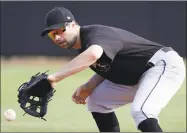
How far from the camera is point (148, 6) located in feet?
54.7

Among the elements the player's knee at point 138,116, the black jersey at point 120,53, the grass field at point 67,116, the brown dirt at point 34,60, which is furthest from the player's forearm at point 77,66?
the brown dirt at point 34,60

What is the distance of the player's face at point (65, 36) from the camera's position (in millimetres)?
4461

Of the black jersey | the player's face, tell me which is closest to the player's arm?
the black jersey

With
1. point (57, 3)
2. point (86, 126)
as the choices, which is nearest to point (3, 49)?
point (57, 3)

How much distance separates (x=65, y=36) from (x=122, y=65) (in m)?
0.58

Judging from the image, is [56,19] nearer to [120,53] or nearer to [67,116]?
[120,53]

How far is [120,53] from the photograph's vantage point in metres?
4.66

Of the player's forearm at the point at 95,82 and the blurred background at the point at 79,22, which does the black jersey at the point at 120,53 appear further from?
the blurred background at the point at 79,22

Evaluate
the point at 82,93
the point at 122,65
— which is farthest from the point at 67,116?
the point at 122,65

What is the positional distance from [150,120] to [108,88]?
3.01 feet

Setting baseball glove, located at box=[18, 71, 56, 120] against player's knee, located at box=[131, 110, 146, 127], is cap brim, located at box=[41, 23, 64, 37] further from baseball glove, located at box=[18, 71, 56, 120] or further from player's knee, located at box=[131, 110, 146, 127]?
player's knee, located at box=[131, 110, 146, 127]

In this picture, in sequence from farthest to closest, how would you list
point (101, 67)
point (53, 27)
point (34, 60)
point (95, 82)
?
1. point (34, 60)
2. point (95, 82)
3. point (101, 67)
4. point (53, 27)

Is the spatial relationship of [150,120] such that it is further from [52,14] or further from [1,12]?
[1,12]

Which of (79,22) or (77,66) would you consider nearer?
(77,66)
